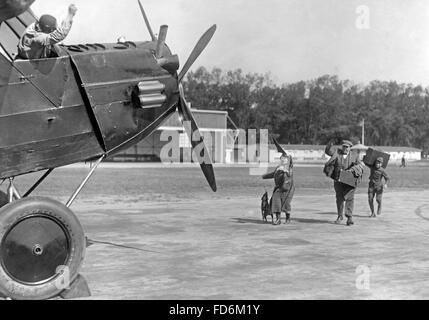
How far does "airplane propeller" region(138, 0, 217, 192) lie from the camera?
828cm

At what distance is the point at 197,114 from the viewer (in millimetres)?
67125

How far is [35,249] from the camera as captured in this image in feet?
20.1

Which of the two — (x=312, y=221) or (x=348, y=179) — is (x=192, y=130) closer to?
(x=348, y=179)

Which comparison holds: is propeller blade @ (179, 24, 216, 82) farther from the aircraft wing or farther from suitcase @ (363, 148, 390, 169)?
suitcase @ (363, 148, 390, 169)

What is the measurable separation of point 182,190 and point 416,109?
4887 inches

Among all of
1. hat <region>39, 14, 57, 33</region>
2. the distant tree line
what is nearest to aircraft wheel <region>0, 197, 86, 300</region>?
hat <region>39, 14, 57, 33</region>

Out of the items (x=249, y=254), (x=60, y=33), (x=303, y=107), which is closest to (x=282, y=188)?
(x=249, y=254)

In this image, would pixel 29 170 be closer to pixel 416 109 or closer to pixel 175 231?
pixel 175 231

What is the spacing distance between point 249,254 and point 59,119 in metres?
4.10

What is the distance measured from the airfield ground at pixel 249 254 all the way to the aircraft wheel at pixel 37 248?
532mm

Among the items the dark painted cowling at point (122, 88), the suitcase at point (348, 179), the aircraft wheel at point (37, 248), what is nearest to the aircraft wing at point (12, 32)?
the dark painted cowling at point (122, 88)

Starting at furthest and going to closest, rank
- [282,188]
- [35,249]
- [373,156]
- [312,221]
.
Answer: [373,156] → [312,221] → [282,188] → [35,249]
